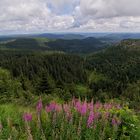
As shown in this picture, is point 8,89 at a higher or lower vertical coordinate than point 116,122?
lower

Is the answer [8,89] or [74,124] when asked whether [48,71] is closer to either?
[8,89]

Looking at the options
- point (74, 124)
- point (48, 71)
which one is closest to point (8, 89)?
point (74, 124)

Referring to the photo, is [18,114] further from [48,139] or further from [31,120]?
[48,139]

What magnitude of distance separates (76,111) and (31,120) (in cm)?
128

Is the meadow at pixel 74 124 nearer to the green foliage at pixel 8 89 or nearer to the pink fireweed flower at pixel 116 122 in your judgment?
the pink fireweed flower at pixel 116 122

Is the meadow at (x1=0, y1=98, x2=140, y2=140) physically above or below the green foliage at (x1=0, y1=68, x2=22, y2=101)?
above

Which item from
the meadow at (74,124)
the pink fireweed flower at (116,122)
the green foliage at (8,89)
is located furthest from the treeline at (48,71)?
the pink fireweed flower at (116,122)

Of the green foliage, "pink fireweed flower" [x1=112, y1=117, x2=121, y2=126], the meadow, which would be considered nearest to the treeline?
the green foliage

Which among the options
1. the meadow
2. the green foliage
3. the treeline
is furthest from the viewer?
the treeline

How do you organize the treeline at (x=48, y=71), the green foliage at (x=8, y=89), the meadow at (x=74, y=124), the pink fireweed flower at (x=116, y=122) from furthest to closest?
1. the treeline at (x=48, y=71)
2. the green foliage at (x=8, y=89)
3. the pink fireweed flower at (x=116, y=122)
4. the meadow at (x=74, y=124)

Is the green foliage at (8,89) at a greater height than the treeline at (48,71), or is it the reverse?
the green foliage at (8,89)

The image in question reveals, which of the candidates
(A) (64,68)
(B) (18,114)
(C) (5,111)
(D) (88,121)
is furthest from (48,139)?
(A) (64,68)

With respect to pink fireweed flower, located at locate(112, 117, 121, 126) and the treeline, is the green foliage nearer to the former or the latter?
pink fireweed flower, located at locate(112, 117, 121, 126)

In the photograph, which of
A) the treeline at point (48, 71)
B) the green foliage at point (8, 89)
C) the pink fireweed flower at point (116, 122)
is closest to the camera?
the pink fireweed flower at point (116, 122)
